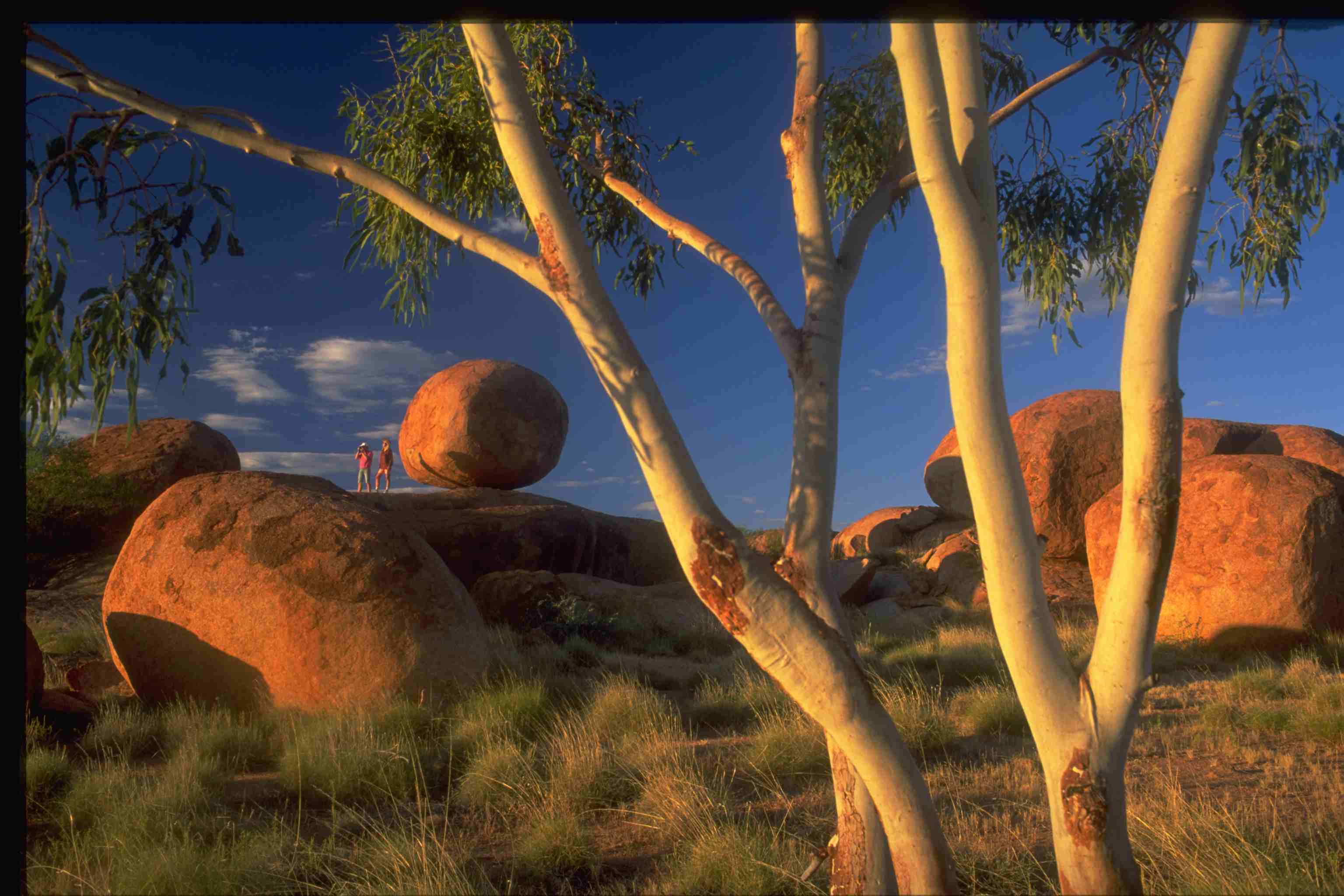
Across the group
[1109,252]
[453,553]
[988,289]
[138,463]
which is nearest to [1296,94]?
[1109,252]

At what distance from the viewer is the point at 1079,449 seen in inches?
585

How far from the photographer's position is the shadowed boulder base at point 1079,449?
46.3 ft

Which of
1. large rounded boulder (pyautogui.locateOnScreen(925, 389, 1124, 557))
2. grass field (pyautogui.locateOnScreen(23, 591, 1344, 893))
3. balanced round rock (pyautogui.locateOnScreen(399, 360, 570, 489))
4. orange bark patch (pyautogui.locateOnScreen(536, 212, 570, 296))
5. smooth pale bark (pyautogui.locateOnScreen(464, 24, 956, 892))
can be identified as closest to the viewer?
smooth pale bark (pyautogui.locateOnScreen(464, 24, 956, 892))

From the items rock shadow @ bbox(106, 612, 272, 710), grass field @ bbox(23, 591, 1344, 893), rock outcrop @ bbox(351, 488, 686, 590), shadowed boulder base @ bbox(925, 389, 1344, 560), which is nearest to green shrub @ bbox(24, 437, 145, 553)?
rock outcrop @ bbox(351, 488, 686, 590)

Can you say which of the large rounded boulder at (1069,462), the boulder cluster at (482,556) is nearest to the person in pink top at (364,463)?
the boulder cluster at (482,556)

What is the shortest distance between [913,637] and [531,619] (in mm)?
5419

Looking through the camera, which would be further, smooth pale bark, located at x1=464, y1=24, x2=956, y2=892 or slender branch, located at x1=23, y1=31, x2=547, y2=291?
slender branch, located at x1=23, y1=31, x2=547, y2=291

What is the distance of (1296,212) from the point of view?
5930 mm

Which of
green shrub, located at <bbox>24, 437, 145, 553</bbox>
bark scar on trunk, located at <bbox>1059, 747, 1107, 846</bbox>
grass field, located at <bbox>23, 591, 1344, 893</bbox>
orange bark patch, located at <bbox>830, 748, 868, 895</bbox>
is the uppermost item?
green shrub, located at <bbox>24, 437, 145, 553</bbox>

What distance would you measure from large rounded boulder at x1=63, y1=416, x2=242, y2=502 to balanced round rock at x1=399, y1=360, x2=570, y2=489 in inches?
140

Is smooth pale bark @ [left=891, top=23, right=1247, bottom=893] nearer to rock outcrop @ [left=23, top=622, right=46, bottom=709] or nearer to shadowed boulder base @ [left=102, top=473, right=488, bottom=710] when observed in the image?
shadowed boulder base @ [left=102, top=473, right=488, bottom=710]

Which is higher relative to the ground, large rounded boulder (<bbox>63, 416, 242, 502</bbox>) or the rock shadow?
large rounded boulder (<bbox>63, 416, 242, 502</bbox>)

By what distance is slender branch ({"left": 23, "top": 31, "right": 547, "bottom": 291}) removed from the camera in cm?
370

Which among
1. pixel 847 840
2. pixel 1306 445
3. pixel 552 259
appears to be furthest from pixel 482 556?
pixel 1306 445
